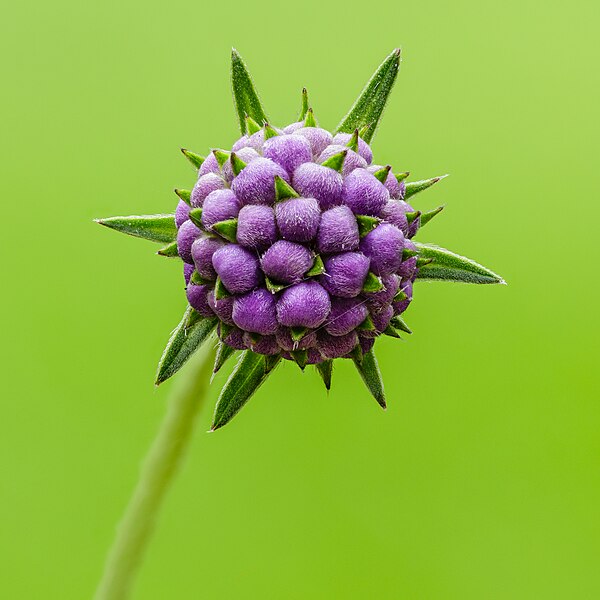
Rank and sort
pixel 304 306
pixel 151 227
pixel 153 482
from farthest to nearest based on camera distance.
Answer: pixel 153 482, pixel 151 227, pixel 304 306

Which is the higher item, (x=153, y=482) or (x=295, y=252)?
(x=295, y=252)

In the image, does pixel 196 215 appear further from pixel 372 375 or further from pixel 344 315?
pixel 372 375

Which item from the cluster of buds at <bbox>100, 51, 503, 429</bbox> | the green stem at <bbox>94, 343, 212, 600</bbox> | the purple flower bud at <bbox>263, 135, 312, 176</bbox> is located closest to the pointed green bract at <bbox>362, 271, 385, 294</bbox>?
the cluster of buds at <bbox>100, 51, 503, 429</bbox>

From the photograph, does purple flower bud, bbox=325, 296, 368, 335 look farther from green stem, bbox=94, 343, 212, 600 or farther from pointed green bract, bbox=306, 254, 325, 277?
green stem, bbox=94, 343, 212, 600

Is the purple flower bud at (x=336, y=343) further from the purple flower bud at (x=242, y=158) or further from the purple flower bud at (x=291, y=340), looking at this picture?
the purple flower bud at (x=242, y=158)

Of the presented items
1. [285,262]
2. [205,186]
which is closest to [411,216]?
[285,262]

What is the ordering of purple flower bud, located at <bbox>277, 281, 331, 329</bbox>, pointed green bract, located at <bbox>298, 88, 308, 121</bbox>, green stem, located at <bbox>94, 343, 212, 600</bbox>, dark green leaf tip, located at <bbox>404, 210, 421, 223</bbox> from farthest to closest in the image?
1. green stem, located at <bbox>94, 343, 212, 600</bbox>
2. pointed green bract, located at <bbox>298, 88, 308, 121</bbox>
3. dark green leaf tip, located at <bbox>404, 210, 421, 223</bbox>
4. purple flower bud, located at <bbox>277, 281, 331, 329</bbox>

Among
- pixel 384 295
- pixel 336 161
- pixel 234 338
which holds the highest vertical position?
pixel 336 161
